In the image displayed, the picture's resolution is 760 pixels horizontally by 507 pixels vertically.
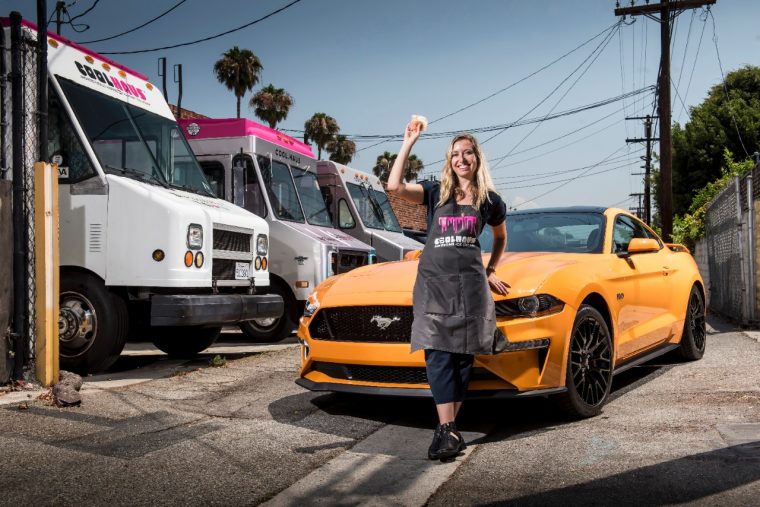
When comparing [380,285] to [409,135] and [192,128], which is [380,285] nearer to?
[409,135]

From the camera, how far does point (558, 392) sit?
4.87 metres

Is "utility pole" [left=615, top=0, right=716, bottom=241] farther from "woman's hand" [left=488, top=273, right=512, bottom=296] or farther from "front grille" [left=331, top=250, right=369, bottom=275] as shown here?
"woman's hand" [left=488, top=273, right=512, bottom=296]

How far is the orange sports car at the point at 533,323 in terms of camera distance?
483 centimetres

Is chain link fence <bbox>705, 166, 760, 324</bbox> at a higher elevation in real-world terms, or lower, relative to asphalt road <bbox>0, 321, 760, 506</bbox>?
higher

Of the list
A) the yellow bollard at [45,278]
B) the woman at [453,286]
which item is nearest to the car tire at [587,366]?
the woman at [453,286]

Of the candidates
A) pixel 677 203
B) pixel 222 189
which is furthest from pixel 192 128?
pixel 677 203

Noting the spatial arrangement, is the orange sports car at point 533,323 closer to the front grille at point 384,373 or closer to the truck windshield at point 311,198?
the front grille at point 384,373

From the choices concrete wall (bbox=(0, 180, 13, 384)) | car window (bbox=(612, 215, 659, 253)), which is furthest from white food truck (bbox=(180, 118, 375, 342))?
car window (bbox=(612, 215, 659, 253))

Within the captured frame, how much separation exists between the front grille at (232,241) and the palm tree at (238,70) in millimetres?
36985

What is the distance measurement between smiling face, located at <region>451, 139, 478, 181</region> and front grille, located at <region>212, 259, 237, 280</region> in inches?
164

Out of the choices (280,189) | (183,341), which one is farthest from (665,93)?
(183,341)

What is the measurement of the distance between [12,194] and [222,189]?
4856mm

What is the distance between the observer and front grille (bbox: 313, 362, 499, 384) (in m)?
4.85

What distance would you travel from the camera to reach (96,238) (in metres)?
7.29
